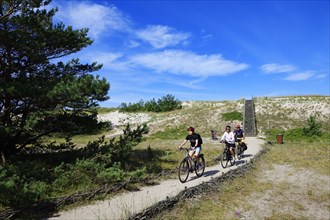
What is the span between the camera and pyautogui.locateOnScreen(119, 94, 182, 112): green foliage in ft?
160

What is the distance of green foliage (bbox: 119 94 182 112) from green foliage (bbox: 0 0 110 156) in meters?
34.9

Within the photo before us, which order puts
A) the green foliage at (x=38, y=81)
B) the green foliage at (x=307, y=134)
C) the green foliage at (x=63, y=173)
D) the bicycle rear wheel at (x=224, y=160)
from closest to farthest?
the green foliage at (x=63, y=173), the green foliage at (x=38, y=81), the bicycle rear wheel at (x=224, y=160), the green foliage at (x=307, y=134)

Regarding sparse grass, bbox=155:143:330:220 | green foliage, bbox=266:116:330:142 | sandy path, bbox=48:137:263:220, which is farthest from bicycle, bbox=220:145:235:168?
green foliage, bbox=266:116:330:142

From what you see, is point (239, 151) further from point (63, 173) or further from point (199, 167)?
point (63, 173)

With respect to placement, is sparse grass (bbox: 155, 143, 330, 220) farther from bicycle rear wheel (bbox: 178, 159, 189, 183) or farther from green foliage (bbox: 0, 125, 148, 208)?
green foliage (bbox: 0, 125, 148, 208)

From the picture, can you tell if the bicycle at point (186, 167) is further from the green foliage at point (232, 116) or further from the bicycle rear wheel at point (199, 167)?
the green foliage at point (232, 116)

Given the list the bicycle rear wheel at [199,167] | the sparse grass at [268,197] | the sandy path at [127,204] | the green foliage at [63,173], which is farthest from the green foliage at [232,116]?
the sandy path at [127,204]

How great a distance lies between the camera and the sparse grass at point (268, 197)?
9141 mm

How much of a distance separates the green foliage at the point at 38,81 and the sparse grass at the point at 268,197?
5805 millimetres

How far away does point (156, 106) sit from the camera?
49438mm

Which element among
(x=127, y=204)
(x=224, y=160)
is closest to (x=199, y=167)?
(x=224, y=160)

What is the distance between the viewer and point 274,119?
121 feet

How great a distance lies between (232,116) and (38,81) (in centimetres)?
3057

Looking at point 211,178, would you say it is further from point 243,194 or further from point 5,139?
point 5,139
